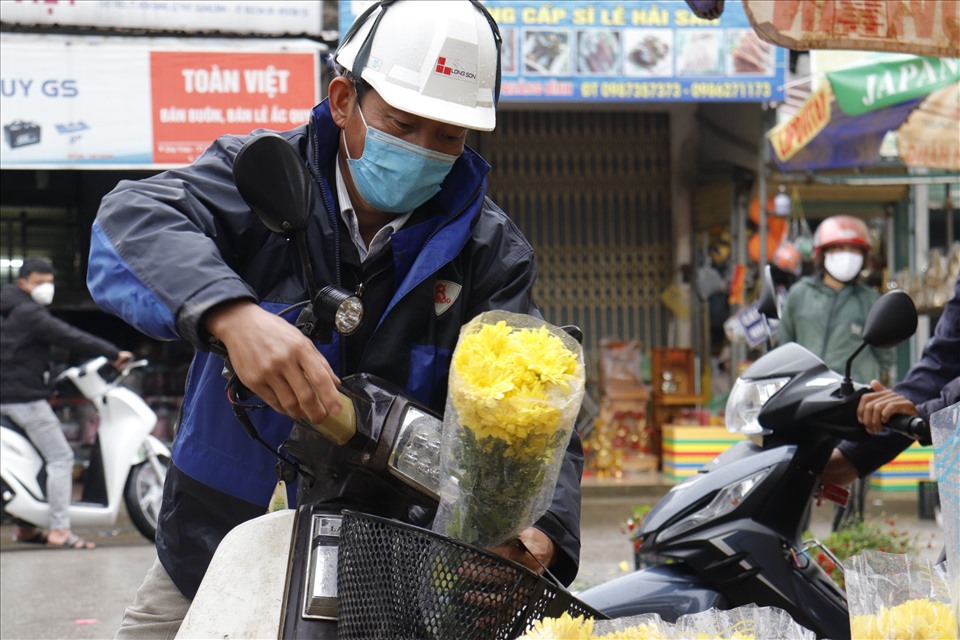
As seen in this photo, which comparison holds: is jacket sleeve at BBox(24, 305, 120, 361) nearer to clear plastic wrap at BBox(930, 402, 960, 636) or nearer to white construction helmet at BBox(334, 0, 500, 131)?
white construction helmet at BBox(334, 0, 500, 131)

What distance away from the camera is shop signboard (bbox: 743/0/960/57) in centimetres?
408

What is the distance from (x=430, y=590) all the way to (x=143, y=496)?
22.8 ft

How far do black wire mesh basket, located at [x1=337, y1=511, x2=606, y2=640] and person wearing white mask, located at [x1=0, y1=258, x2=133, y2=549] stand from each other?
271 inches

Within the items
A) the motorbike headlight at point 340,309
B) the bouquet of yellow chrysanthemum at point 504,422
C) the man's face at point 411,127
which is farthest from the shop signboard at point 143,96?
the bouquet of yellow chrysanthemum at point 504,422

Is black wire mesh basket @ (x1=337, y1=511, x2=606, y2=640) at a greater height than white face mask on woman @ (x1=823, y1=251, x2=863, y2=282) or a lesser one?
greater

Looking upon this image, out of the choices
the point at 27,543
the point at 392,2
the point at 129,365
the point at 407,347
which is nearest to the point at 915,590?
the point at 407,347

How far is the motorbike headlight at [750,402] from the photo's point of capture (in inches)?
141

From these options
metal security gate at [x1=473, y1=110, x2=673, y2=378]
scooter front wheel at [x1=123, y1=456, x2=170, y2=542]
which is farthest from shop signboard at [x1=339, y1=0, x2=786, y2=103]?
scooter front wheel at [x1=123, y1=456, x2=170, y2=542]

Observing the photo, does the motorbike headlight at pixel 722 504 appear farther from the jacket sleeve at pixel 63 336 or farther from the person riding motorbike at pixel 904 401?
the jacket sleeve at pixel 63 336

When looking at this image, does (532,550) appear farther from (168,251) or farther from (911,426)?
(911,426)

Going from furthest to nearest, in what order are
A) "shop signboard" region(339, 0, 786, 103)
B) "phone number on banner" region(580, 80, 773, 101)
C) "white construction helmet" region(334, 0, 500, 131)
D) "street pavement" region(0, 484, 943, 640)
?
"phone number on banner" region(580, 80, 773, 101), "shop signboard" region(339, 0, 786, 103), "street pavement" region(0, 484, 943, 640), "white construction helmet" region(334, 0, 500, 131)

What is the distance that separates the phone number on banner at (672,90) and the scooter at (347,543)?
725 cm

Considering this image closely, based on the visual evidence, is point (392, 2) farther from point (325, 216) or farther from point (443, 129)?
point (325, 216)

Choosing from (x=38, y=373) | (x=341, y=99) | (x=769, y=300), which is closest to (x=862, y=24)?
(x=769, y=300)
